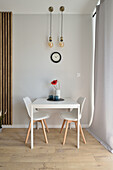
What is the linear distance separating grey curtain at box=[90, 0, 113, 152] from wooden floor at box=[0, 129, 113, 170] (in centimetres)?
24

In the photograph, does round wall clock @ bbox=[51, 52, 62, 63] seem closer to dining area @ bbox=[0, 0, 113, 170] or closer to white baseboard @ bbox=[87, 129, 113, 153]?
dining area @ bbox=[0, 0, 113, 170]

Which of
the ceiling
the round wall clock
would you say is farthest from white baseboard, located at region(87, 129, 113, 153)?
the ceiling

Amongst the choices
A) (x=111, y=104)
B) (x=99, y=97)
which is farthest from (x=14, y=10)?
(x=111, y=104)

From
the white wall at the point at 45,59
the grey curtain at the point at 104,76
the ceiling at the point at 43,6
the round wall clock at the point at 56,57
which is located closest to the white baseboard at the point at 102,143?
the grey curtain at the point at 104,76

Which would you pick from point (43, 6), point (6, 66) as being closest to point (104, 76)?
point (43, 6)

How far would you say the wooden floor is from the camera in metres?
1.56

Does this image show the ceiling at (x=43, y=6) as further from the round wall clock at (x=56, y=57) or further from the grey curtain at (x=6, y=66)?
the round wall clock at (x=56, y=57)

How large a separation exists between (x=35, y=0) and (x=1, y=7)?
784mm

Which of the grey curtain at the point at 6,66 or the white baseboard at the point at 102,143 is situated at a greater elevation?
the grey curtain at the point at 6,66

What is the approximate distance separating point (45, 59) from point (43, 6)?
3.46ft

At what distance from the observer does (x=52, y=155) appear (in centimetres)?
179

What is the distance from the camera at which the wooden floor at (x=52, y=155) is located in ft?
5.11

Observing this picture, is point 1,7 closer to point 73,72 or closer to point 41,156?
point 73,72

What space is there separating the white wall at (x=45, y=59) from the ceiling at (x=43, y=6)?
111 millimetres
